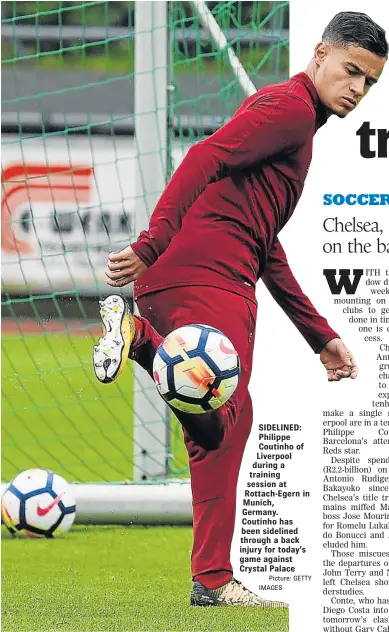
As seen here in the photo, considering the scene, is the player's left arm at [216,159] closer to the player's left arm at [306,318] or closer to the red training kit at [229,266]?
the red training kit at [229,266]

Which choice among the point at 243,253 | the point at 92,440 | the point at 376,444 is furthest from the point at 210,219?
the point at 92,440

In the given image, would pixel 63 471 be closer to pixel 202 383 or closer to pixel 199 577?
pixel 199 577

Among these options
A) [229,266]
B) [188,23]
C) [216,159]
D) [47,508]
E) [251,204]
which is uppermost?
[188,23]

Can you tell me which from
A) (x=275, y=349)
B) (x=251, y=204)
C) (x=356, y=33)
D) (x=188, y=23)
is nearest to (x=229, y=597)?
(x=275, y=349)

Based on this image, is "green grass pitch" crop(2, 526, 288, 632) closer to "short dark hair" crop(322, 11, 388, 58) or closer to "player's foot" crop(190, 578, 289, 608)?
"player's foot" crop(190, 578, 289, 608)

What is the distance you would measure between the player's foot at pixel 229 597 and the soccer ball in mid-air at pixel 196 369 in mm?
556

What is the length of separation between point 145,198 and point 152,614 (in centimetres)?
141

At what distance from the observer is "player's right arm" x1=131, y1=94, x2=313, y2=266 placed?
8.61ft

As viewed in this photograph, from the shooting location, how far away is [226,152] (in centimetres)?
273

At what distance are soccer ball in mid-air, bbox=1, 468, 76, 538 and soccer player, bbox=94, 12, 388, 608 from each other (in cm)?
77

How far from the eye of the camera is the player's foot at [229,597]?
2.87 m

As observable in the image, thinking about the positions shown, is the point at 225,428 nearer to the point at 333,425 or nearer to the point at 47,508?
the point at 333,425

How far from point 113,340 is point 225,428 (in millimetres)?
346

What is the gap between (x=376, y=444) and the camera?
2.80 meters
